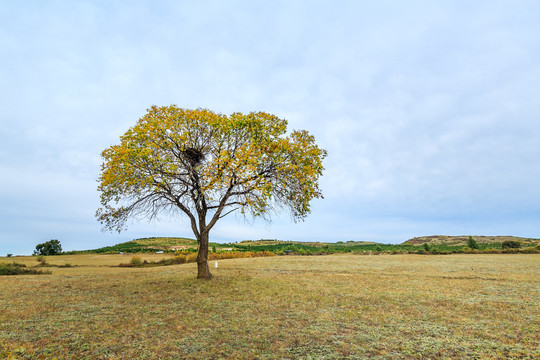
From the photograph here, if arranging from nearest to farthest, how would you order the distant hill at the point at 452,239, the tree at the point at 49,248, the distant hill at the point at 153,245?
the tree at the point at 49,248 < the distant hill at the point at 153,245 < the distant hill at the point at 452,239

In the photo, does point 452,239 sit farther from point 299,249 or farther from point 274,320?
point 274,320

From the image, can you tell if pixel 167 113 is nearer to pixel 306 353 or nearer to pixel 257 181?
pixel 257 181

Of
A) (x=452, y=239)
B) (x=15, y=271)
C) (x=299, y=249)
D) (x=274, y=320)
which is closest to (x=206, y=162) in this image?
(x=274, y=320)

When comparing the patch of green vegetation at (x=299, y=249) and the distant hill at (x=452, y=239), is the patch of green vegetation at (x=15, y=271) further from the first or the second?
the distant hill at (x=452, y=239)

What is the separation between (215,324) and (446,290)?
11161 mm

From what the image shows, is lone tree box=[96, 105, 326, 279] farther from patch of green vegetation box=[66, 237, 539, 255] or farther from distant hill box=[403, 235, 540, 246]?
distant hill box=[403, 235, 540, 246]

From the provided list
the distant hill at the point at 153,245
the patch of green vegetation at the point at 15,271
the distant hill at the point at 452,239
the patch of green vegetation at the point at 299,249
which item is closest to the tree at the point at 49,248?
the patch of green vegetation at the point at 299,249

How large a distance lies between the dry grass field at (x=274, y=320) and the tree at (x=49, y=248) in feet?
85.3

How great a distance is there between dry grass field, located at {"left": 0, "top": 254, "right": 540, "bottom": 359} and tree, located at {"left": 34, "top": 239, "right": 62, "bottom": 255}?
85.3ft

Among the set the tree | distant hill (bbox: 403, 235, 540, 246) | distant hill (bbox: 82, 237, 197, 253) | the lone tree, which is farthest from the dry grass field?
distant hill (bbox: 403, 235, 540, 246)

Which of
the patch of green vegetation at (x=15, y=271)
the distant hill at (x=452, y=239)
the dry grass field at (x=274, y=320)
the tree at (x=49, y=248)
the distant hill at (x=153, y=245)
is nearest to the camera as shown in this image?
the dry grass field at (x=274, y=320)

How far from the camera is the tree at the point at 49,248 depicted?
35.5 m

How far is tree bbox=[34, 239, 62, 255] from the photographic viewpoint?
35.5m

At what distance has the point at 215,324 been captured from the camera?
8141mm
